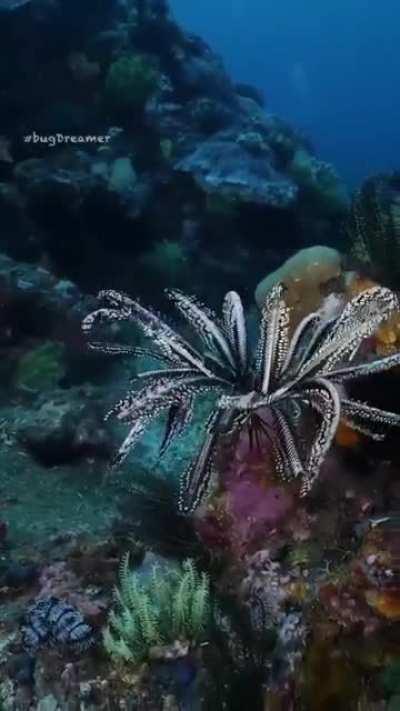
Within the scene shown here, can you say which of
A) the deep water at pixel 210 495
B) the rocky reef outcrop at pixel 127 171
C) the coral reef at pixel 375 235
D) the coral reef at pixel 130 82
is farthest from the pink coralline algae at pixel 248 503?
the coral reef at pixel 130 82

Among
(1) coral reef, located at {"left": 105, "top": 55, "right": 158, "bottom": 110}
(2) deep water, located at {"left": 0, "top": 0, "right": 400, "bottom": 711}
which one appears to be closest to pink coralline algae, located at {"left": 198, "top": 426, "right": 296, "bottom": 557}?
(2) deep water, located at {"left": 0, "top": 0, "right": 400, "bottom": 711}

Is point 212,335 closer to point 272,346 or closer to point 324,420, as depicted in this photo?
point 272,346

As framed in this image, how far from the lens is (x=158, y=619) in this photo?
3453 millimetres

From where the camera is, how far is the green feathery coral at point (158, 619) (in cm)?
340

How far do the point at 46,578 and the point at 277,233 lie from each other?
7.72 metres

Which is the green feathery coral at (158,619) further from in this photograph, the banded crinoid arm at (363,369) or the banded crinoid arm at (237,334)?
the banded crinoid arm at (363,369)

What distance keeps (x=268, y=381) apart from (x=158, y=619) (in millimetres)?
1307

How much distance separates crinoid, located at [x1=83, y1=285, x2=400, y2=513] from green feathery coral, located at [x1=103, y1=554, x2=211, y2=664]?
1.40ft

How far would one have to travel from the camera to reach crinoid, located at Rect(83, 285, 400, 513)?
3.47m

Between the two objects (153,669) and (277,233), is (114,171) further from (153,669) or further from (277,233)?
(153,669)

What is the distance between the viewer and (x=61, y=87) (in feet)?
38.9

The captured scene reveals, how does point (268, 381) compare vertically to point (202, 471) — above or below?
above

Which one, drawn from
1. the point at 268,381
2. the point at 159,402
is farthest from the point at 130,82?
the point at 268,381

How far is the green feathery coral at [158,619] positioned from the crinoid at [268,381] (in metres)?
0.43
